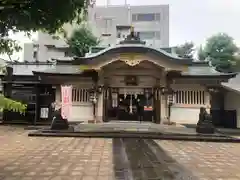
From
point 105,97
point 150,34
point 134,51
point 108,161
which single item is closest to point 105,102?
point 105,97

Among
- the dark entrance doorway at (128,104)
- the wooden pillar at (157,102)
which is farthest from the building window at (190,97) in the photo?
the dark entrance doorway at (128,104)

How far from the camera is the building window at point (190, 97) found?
18.0 metres

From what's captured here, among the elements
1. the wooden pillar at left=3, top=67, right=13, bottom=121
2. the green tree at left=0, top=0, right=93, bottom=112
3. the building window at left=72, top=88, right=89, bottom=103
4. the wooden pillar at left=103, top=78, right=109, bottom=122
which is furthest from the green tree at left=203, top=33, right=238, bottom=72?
the green tree at left=0, top=0, right=93, bottom=112

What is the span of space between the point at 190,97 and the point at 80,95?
707 centimetres

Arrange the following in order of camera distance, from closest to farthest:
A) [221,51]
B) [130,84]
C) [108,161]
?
[108,161] → [130,84] → [221,51]

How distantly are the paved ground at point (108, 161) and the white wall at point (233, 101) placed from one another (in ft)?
31.5

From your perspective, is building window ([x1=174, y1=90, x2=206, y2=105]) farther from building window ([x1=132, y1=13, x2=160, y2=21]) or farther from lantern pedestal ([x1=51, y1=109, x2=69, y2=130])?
building window ([x1=132, y1=13, x2=160, y2=21])

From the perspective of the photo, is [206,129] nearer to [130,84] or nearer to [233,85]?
[130,84]

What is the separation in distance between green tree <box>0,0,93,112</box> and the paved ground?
2.64m

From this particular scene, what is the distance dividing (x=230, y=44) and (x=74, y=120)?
19.5 metres

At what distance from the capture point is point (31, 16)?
18.1ft

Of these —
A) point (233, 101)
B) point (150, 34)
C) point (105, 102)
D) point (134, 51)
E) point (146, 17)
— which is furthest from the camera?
point (150, 34)

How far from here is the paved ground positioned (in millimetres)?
6127

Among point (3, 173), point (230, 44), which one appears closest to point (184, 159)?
point (3, 173)
